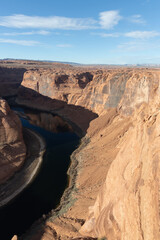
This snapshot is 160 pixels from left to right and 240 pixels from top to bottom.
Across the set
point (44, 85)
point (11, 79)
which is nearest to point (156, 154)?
point (44, 85)

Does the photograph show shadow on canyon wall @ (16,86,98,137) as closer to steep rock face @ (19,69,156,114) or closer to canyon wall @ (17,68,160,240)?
canyon wall @ (17,68,160,240)

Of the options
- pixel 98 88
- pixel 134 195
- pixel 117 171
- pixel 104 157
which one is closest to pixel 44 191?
A: pixel 104 157

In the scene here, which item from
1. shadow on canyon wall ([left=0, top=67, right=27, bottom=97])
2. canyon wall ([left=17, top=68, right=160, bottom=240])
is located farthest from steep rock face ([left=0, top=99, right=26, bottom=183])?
shadow on canyon wall ([left=0, top=67, right=27, bottom=97])

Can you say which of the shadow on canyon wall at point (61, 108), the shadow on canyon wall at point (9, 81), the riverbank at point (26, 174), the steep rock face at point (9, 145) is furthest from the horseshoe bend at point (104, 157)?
the shadow on canyon wall at point (9, 81)

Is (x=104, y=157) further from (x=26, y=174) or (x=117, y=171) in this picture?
(x=117, y=171)

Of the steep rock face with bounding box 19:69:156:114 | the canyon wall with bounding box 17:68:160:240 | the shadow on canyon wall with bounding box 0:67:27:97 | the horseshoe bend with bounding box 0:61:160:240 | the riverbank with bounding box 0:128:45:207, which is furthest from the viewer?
the shadow on canyon wall with bounding box 0:67:27:97

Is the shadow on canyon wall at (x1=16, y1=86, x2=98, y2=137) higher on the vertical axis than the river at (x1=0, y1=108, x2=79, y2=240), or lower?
higher

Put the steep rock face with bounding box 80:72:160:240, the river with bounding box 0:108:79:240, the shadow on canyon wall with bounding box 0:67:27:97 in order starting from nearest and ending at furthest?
the steep rock face with bounding box 80:72:160:240, the river with bounding box 0:108:79:240, the shadow on canyon wall with bounding box 0:67:27:97
